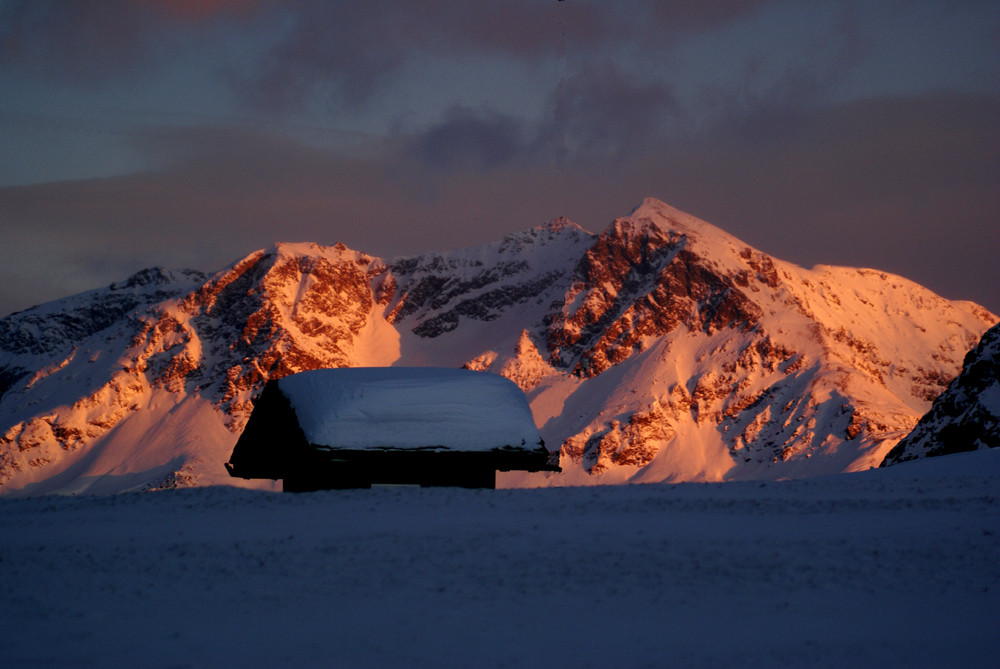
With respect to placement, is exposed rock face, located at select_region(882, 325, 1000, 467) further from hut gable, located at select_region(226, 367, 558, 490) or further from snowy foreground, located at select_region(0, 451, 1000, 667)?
snowy foreground, located at select_region(0, 451, 1000, 667)

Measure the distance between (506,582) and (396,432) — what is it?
12.1 metres

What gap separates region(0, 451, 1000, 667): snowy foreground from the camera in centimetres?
1414

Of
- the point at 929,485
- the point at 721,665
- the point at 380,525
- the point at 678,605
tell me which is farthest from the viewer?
the point at 929,485

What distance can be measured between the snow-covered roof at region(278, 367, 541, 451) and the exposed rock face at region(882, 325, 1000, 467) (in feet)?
126

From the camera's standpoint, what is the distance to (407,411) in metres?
29.6

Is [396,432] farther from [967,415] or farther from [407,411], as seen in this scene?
[967,415]

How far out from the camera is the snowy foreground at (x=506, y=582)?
14.1m

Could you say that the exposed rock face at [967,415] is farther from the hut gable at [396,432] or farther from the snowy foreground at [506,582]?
the snowy foreground at [506,582]

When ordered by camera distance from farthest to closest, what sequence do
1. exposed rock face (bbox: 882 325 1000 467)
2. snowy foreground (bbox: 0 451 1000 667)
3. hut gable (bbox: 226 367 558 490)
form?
exposed rock face (bbox: 882 325 1000 467)
hut gable (bbox: 226 367 558 490)
snowy foreground (bbox: 0 451 1000 667)

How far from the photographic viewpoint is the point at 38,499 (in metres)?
28.7

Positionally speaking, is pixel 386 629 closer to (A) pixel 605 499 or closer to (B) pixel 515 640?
(B) pixel 515 640

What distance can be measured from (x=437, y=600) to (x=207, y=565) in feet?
14.5

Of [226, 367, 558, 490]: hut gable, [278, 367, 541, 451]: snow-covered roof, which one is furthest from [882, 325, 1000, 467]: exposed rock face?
[226, 367, 558, 490]: hut gable

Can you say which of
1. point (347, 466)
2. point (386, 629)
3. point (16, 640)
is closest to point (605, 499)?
point (347, 466)
